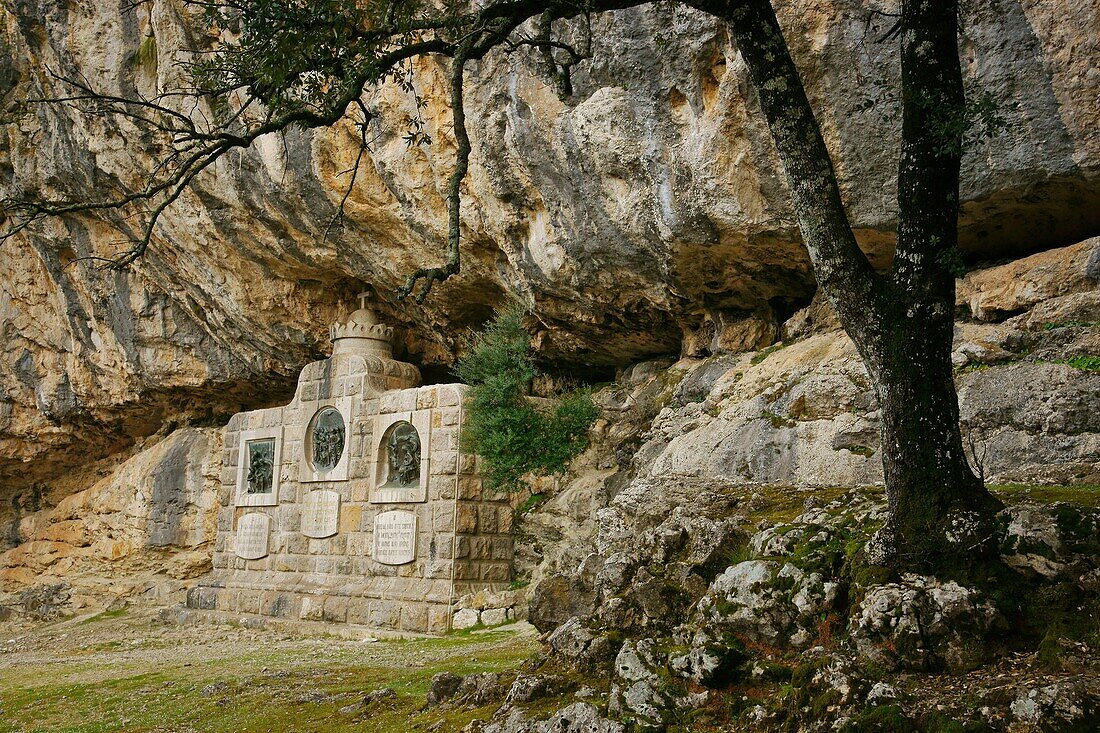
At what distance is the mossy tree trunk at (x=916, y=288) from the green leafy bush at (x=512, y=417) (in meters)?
8.64

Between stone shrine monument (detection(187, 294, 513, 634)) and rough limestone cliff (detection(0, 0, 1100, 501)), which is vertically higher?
rough limestone cliff (detection(0, 0, 1100, 501))

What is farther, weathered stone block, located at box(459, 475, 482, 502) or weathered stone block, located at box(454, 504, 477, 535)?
weathered stone block, located at box(459, 475, 482, 502)

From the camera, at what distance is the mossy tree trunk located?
424cm

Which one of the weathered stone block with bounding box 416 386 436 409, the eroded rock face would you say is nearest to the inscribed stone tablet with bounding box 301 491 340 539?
the weathered stone block with bounding box 416 386 436 409

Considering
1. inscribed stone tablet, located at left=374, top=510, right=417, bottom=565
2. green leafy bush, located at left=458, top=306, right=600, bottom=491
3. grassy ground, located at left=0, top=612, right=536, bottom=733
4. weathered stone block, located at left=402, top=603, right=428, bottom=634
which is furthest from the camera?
inscribed stone tablet, located at left=374, top=510, right=417, bottom=565

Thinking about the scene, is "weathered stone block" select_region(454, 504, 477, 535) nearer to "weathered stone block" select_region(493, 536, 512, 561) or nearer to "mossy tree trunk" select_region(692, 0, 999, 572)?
"weathered stone block" select_region(493, 536, 512, 561)

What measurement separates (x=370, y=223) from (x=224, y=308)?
504cm

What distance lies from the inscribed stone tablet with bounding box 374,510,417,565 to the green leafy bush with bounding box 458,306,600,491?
1.44 m

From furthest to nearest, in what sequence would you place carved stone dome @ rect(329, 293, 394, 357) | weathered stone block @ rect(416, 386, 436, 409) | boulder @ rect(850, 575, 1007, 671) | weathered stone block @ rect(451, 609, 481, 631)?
carved stone dome @ rect(329, 293, 394, 357)
weathered stone block @ rect(416, 386, 436, 409)
weathered stone block @ rect(451, 609, 481, 631)
boulder @ rect(850, 575, 1007, 671)

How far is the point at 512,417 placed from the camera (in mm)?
12992

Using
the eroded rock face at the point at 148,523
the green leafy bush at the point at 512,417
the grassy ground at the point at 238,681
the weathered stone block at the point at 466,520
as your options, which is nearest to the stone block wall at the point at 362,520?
the weathered stone block at the point at 466,520

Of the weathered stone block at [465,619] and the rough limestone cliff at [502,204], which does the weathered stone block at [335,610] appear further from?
the rough limestone cliff at [502,204]

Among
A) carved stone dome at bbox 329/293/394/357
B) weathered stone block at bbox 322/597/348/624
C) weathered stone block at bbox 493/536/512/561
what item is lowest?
weathered stone block at bbox 322/597/348/624

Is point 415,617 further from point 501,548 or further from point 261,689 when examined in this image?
point 261,689
